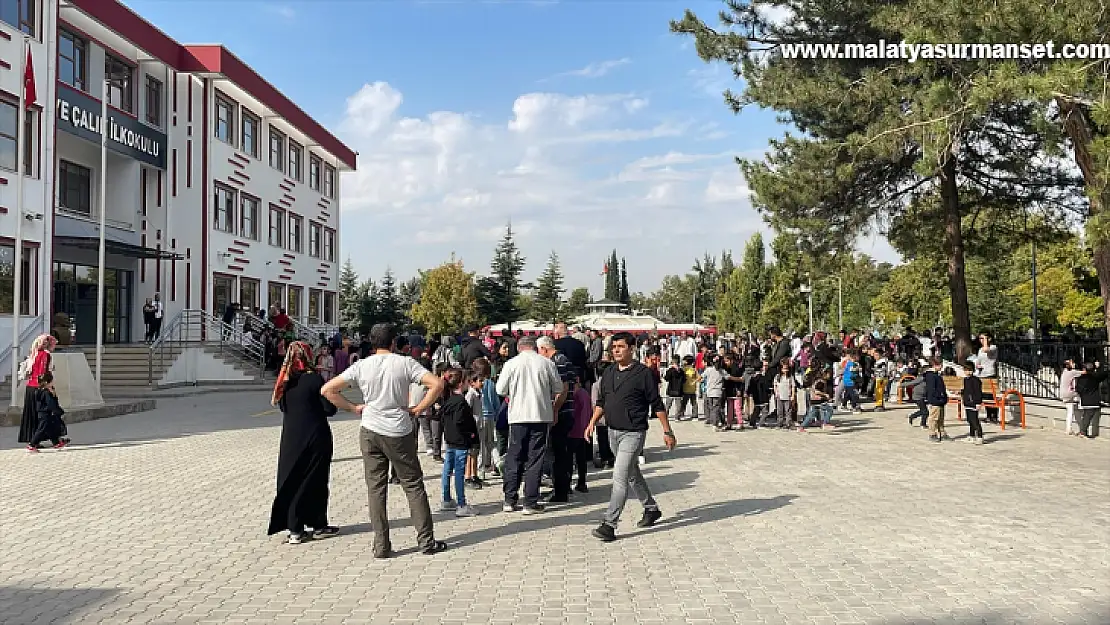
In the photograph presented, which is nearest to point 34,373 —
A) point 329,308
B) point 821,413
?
point 821,413

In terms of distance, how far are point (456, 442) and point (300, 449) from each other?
163 cm

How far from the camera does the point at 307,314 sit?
136 feet

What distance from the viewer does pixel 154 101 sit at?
29.2 meters

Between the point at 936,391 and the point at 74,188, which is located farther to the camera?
the point at 74,188

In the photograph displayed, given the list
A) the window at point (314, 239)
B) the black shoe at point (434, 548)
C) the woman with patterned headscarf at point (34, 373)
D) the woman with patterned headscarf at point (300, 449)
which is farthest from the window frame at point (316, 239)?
the black shoe at point (434, 548)

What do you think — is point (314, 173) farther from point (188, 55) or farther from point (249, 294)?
point (188, 55)

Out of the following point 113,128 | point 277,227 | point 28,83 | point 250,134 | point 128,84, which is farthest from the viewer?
point 277,227

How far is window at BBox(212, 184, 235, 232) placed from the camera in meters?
31.9

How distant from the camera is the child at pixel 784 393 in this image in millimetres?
15625

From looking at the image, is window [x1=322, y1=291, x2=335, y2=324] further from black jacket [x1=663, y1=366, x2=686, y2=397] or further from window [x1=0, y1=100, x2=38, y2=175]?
black jacket [x1=663, y1=366, x2=686, y2=397]

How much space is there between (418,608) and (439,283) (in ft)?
192

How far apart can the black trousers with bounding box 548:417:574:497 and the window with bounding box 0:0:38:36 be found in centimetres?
1938

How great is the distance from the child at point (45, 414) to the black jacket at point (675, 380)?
10.3 m

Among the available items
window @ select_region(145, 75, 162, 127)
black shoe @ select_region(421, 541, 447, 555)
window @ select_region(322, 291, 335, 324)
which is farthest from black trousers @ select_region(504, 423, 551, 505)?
window @ select_region(322, 291, 335, 324)
